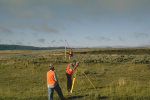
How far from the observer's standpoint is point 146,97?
9062mm

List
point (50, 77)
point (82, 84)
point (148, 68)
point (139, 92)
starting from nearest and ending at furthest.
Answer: point (50, 77), point (139, 92), point (82, 84), point (148, 68)

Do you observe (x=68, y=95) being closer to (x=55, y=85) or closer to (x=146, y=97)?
(x=55, y=85)

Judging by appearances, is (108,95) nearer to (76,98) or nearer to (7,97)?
(76,98)

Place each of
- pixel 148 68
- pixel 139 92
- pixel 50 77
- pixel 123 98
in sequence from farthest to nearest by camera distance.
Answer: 1. pixel 148 68
2. pixel 139 92
3. pixel 123 98
4. pixel 50 77

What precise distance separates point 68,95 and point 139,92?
185 inches

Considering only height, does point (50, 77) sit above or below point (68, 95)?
above

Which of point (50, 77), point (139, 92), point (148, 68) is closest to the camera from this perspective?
point (50, 77)

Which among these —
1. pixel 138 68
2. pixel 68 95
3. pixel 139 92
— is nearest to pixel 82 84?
pixel 68 95

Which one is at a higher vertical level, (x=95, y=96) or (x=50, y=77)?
(x=50, y=77)

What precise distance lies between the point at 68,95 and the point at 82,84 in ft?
11.8

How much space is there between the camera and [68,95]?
982 cm

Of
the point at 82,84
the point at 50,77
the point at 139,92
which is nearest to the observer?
the point at 50,77

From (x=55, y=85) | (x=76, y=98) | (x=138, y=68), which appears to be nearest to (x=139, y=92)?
(x=76, y=98)

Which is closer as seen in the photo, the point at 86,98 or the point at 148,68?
the point at 86,98
